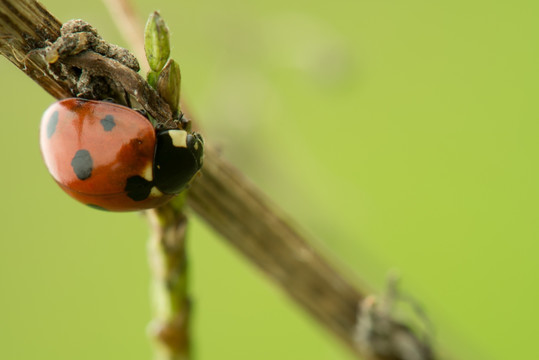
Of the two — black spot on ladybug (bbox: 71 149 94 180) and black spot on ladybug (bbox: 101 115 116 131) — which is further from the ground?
black spot on ladybug (bbox: 101 115 116 131)

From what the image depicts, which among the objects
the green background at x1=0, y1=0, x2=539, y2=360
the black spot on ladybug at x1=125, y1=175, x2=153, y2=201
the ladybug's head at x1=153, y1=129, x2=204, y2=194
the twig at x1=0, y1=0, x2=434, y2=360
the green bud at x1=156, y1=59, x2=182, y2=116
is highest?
the green bud at x1=156, y1=59, x2=182, y2=116

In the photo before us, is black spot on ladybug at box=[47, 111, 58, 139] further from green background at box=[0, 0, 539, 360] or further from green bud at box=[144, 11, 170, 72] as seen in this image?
green background at box=[0, 0, 539, 360]

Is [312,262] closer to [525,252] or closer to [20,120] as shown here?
[525,252]

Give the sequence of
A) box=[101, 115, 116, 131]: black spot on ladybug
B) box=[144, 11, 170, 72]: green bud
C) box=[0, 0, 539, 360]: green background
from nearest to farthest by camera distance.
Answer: box=[144, 11, 170, 72]: green bud, box=[101, 115, 116, 131]: black spot on ladybug, box=[0, 0, 539, 360]: green background

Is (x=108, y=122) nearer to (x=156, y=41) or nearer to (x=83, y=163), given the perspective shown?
(x=83, y=163)

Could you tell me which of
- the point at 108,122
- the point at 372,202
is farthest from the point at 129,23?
the point at 372,202

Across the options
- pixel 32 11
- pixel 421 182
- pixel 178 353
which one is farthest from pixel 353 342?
pixel 421 182

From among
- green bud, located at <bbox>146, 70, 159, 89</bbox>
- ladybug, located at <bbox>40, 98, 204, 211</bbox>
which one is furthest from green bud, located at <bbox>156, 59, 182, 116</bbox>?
ladybug, located at <bbox>40, 98, 204, 211</bbox>
